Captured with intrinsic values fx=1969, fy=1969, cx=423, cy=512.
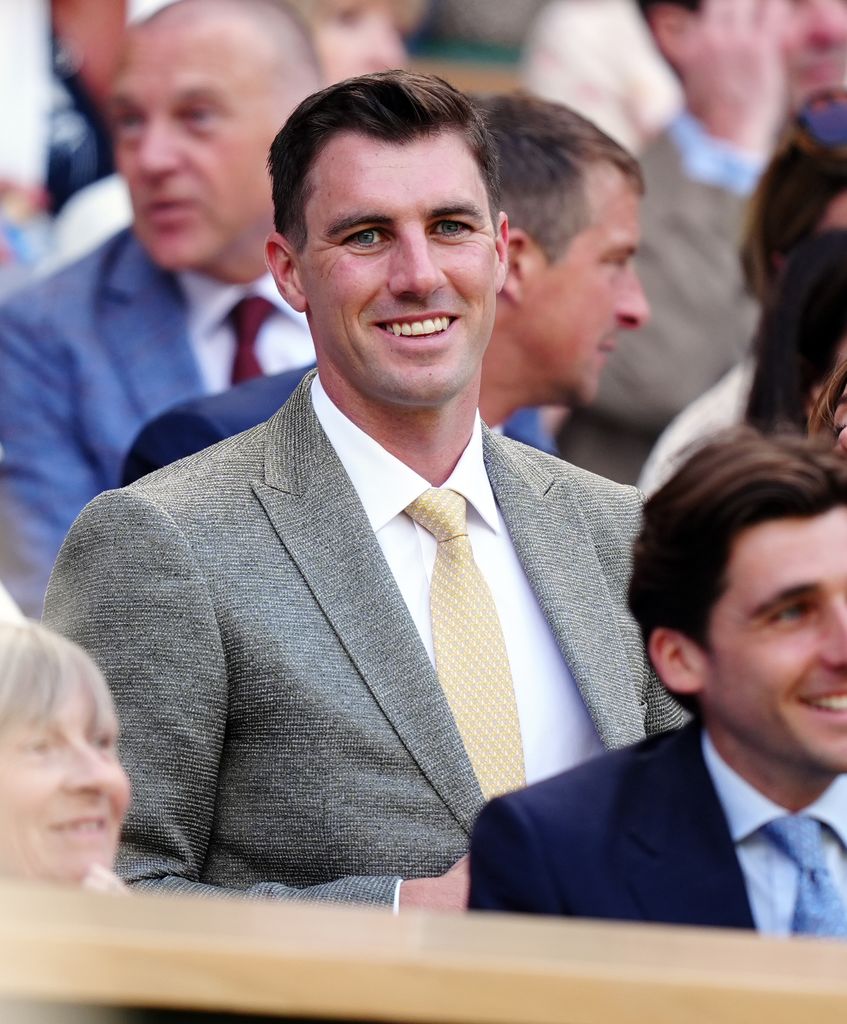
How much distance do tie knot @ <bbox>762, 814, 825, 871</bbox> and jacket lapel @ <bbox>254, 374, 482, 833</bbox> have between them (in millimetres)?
536

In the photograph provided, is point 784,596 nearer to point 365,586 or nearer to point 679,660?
point 679,660

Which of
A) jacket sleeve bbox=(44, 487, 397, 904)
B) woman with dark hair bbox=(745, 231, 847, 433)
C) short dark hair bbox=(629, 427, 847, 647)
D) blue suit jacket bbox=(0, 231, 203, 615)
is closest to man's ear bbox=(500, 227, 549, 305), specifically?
woman with dark hair bbox=(745, 231, 847, 433)

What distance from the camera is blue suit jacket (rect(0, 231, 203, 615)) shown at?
3834 millimetres

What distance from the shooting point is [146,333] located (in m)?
4.05

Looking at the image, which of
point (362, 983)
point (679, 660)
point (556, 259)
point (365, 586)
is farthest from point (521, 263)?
point (362, 983)

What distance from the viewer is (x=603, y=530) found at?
8.55 feet

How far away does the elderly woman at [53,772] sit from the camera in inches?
71.6

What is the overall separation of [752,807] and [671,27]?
399cm

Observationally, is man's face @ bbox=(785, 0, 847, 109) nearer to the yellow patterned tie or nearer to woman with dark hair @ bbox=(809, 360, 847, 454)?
woman with dark hair @ bbox=(809, 360, 847, 454)

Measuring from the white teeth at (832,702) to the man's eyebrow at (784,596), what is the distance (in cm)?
9

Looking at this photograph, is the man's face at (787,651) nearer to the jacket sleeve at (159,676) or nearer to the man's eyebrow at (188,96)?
the jacket sleeve at (159,676)

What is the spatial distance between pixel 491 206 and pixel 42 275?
2.04 metres

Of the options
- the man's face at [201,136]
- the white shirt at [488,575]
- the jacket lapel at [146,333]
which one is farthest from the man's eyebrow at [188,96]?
the white shirt at [488,575]

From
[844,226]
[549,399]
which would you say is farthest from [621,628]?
[844,226]
